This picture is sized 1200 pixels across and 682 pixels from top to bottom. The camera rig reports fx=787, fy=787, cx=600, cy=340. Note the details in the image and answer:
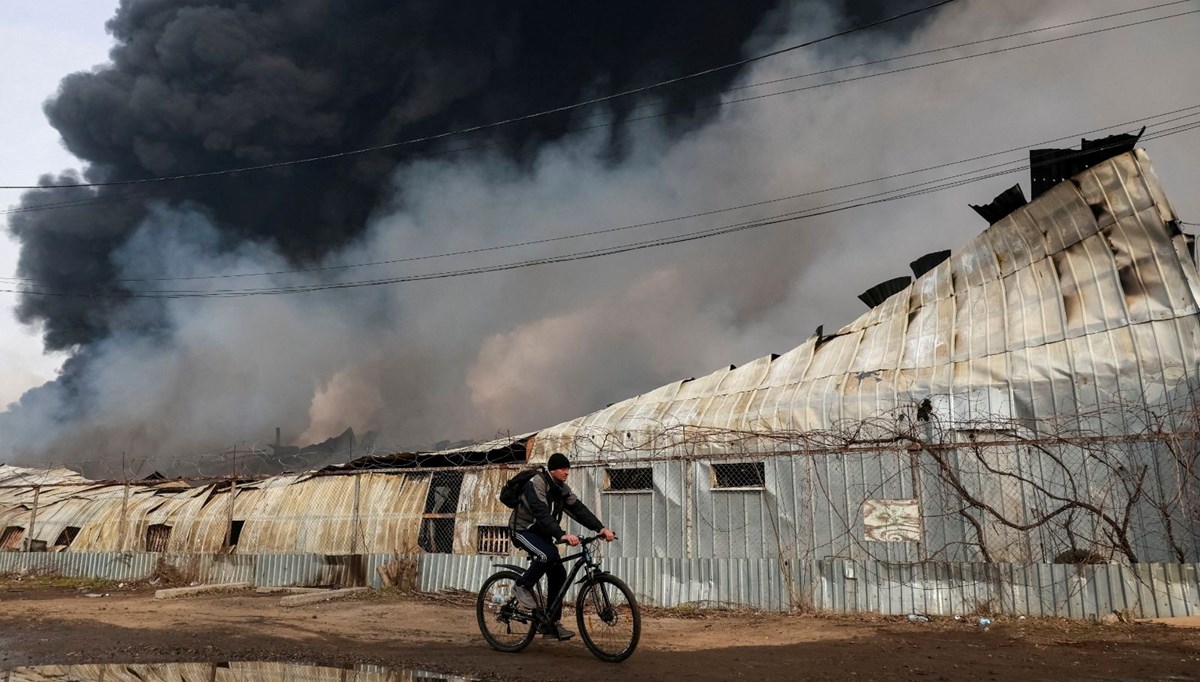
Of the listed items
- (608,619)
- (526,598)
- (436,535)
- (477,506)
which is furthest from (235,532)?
(608,619)

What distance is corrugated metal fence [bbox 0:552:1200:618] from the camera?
33.7 ft

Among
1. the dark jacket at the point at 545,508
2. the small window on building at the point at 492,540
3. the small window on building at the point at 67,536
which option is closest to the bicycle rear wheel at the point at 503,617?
the dark jacket at the point at 545,508

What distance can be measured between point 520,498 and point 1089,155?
51.1 feet

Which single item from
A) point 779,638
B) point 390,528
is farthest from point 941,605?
point 390,528

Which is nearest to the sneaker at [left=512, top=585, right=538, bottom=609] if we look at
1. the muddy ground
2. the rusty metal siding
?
the muddy ground

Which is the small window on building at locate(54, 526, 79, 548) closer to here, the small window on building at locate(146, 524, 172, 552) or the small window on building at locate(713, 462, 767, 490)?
the small window on building at locate(146, 524, 172, 552)

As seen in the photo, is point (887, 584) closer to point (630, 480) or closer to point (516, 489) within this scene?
point (630, 480)

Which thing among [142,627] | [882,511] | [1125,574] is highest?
[882,511]

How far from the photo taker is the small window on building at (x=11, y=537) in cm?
2805

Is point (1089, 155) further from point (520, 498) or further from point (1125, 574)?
point (520, 498)

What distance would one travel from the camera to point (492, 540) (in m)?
18.9

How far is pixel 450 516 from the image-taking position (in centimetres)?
1967

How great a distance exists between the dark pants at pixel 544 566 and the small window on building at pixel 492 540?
1050 centimetres

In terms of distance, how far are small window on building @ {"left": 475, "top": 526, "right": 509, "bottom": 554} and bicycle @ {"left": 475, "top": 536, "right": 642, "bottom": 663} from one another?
32.7 feet
